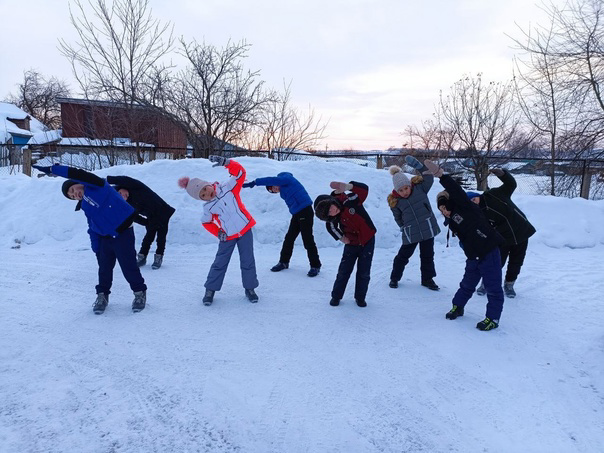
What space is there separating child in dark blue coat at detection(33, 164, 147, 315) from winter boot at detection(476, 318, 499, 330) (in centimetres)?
338

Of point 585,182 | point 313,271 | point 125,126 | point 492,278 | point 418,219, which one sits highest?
point 125,126

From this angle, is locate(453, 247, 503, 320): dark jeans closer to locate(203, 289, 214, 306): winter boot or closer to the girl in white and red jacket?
the girl in white and red jacket

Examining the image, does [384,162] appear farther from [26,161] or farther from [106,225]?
[26,161]

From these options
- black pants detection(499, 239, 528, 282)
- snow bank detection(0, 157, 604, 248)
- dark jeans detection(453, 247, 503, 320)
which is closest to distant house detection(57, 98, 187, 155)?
snow bank detection(0, 157, 604, 248)

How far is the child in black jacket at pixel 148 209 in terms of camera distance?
5520mm

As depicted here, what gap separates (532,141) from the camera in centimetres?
1205

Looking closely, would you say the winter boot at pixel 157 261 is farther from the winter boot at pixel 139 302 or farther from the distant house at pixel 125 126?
the distant house at pixel 125 126

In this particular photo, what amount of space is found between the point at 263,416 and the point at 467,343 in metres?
1.98

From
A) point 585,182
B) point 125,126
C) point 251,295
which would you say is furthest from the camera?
point 125,126

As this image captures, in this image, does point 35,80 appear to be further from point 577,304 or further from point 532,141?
point 577,304

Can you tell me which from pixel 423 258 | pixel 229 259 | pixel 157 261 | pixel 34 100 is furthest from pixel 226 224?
pixel 34 100

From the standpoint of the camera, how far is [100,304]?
162 inches

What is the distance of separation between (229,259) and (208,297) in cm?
48

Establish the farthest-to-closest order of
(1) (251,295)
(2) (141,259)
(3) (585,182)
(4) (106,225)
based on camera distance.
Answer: (3) (585,182), (2) (141,259), (1) (251,295), (4) (106,225)
